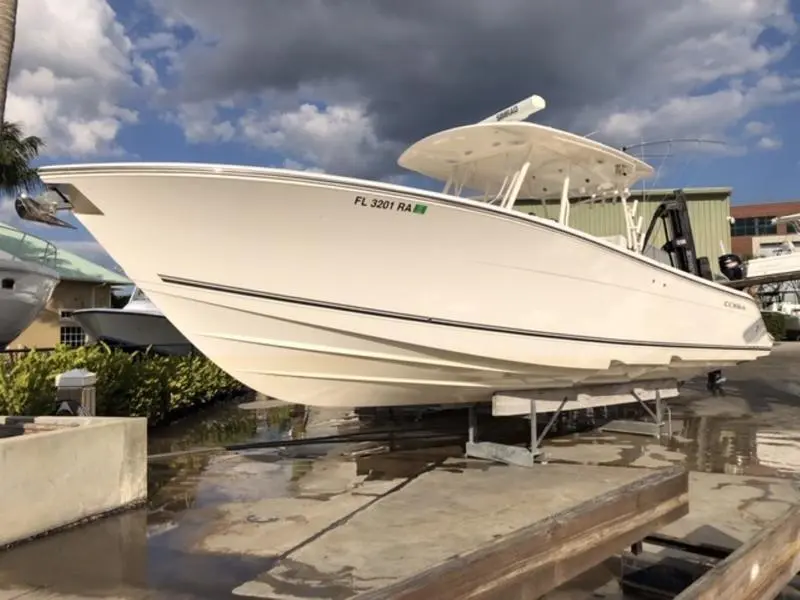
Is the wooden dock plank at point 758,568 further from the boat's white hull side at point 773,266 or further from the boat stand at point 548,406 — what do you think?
the boat's white hull side at point 773,266

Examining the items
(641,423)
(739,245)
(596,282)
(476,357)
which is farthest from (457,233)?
(739,245)

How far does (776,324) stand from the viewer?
1189 inches

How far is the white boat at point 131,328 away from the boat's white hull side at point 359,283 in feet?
31.4

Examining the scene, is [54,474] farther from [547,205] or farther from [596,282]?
[547,205]

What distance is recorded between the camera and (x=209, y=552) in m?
4.60

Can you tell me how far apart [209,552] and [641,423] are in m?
6.46

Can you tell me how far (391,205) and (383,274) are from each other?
0.62 metres

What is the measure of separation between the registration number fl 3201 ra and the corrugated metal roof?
41.2 ft

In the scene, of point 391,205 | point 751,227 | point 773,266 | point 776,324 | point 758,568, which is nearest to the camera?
point 758,568

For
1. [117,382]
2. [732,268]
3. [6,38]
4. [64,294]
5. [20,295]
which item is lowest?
[117,382]

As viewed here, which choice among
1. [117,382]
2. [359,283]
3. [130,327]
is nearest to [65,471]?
[359,283]

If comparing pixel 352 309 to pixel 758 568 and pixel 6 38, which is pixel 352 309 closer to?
pixel 758 568

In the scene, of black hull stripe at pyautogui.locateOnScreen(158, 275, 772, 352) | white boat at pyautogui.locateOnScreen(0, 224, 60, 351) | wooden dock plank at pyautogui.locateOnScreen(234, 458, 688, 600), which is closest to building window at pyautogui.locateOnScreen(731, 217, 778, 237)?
white boat at pyautogui.locateOnScreen(0, 224, 60, 351)

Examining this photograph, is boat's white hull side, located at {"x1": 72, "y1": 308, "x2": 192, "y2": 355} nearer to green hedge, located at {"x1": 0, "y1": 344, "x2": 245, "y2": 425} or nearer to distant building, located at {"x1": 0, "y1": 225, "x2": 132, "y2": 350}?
green hedge, located at {"x1": 0, "y1": 344, "x2": 245, "y2": 425}
